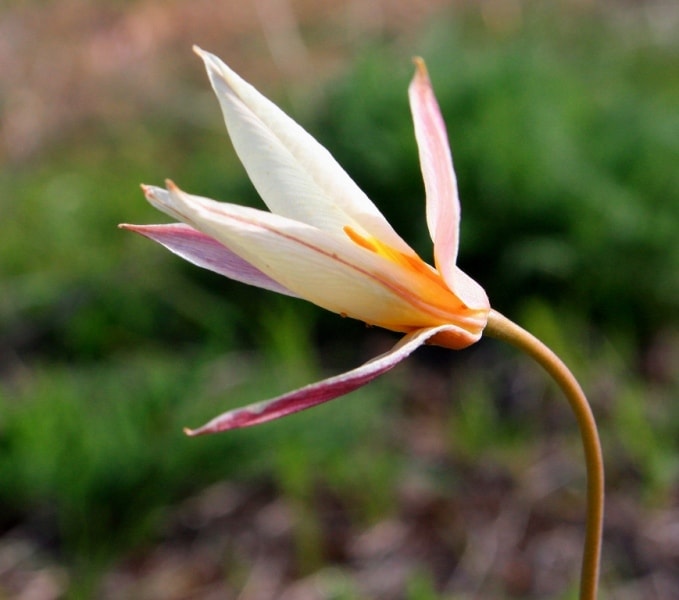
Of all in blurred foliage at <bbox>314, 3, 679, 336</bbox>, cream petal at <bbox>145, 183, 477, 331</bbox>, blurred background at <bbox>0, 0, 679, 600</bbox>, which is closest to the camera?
cream petal at <bbox>145, 183, 477, 331</bbox>

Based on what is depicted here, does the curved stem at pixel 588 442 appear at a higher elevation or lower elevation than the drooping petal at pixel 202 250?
lower

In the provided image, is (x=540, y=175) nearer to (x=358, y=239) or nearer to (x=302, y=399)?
(x=358, y=239)

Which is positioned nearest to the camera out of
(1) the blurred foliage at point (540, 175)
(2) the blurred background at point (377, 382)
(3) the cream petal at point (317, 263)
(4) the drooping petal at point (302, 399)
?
(4) the drooping petal at point (302, 399)

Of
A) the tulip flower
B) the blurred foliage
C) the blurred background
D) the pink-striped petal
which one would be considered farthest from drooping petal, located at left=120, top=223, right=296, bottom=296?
the blurred foliage

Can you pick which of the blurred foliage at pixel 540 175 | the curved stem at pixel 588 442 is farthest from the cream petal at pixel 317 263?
the blurred foliage at pixel 540 175

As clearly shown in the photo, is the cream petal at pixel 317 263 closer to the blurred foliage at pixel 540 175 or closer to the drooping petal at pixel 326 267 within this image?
the drooping petal at pixel 326 267

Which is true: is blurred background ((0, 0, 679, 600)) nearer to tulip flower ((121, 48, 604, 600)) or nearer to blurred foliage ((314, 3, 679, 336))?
blurred foliage ((314, 3, 679, 336))

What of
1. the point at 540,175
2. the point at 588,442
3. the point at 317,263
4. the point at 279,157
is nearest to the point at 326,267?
the point at 317,263

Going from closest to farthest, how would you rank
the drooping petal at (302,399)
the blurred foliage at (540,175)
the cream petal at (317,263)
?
the drooping petal at (302,399), the cream petal at (317,263), the blurred foliage at (540,175)
